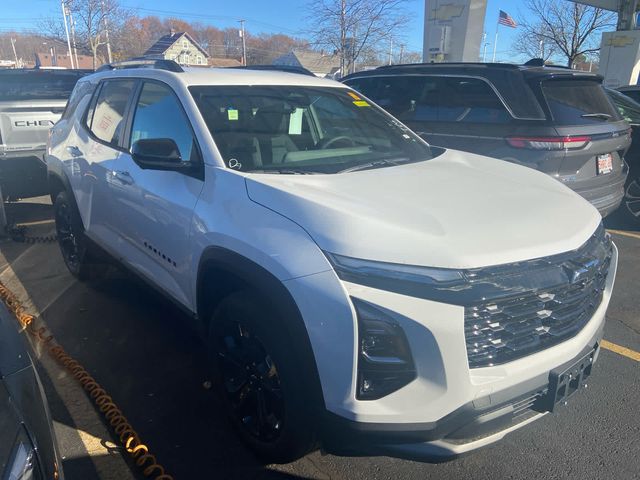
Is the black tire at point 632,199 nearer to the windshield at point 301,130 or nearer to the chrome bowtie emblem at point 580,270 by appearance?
the windshield at point 301,130

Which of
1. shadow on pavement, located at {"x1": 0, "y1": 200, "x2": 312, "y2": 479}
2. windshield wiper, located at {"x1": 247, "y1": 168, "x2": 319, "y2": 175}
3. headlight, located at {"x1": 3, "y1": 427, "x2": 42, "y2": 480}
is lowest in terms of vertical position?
shadow on pavement, located at {"x1": 0, "y1": 200, "x2": 312, "y2": 479}

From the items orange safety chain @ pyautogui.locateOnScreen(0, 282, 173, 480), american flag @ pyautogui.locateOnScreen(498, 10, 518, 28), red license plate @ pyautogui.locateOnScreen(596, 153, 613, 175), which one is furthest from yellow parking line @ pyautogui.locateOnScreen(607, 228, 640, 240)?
american flag @ pyautogui.locateOnScreen(498, 10, 518, 28)

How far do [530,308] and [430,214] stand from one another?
0.54 metres

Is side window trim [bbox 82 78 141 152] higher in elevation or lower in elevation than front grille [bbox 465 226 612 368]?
higher

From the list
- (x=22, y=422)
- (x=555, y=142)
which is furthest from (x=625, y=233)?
(x=22, y=422)


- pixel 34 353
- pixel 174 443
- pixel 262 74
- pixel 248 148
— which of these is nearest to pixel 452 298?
pixel 248 148

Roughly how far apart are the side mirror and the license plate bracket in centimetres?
202

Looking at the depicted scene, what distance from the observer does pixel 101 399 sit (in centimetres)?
304

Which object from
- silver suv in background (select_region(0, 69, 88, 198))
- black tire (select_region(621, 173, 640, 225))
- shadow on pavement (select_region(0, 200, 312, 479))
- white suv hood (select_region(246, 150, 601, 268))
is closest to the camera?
white suv hood (select_region(246, 150, 601, 268))

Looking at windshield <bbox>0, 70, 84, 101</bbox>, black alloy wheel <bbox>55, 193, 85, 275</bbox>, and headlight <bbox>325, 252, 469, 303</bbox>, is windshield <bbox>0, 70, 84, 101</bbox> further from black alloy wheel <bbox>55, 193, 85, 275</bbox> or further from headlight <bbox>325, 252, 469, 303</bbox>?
headlight <bbox>325, 252, 469, 303</bbox>

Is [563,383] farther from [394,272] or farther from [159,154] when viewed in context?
[159,154]

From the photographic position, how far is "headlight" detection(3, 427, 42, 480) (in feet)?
4.72

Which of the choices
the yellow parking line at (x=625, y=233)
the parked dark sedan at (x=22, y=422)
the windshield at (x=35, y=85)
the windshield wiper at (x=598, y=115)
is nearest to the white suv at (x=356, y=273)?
the parked dark sedan at (x=22, y=422)

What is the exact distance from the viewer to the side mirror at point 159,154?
278cm
